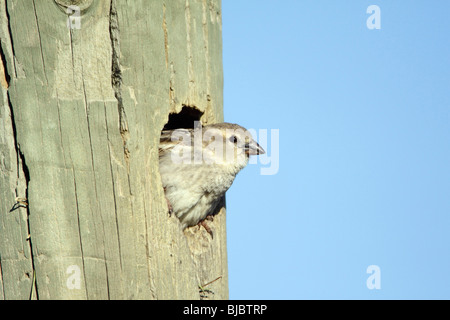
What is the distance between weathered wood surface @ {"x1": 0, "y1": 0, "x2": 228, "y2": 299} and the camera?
114 inches

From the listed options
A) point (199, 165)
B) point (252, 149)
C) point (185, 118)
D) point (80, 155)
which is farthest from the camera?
point (252, 149)

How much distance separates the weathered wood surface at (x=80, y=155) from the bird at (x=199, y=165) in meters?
0.66

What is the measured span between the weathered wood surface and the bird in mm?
664

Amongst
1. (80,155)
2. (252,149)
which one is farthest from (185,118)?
(80,155)

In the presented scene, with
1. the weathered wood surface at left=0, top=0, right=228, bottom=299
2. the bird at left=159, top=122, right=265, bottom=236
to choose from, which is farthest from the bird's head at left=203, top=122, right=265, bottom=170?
the weathered wood surface at left=0, top=0, right=228, bottom=299

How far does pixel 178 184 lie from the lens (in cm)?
393

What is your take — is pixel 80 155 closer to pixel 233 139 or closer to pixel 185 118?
pixel 185 118

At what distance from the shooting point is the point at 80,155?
2947 millimetres

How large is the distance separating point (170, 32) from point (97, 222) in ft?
4.06

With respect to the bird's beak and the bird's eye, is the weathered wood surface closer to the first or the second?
the bird's eye

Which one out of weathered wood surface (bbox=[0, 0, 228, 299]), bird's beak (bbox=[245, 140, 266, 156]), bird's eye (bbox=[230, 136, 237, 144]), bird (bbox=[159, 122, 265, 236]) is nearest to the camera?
weathered wood surface (bbox=[0, 0, 228, 299])

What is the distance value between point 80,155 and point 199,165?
4.31ft
